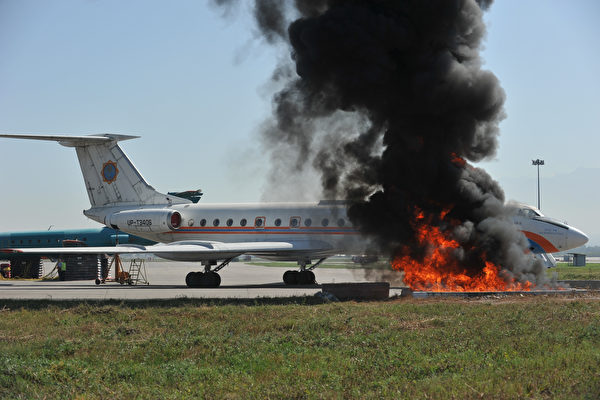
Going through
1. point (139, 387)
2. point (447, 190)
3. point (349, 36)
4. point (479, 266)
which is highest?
point (349, 36)

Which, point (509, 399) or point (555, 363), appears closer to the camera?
point (509, 399)

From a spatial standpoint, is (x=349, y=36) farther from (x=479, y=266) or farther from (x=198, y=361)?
(x=198, y=361)

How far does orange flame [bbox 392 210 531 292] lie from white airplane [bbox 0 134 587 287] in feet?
18.1

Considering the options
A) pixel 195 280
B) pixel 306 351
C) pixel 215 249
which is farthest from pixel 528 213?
pixel 306 351

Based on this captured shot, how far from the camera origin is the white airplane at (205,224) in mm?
27266

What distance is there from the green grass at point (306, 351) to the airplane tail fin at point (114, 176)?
1612 cm

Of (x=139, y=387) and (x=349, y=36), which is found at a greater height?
(x=349, y=36)

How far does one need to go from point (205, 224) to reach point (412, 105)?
552 inches

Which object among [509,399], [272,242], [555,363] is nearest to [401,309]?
[555,363]

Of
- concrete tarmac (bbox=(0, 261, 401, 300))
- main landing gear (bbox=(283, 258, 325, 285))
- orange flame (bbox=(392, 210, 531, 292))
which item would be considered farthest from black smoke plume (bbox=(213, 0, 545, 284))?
main landing gear (bbox=(283, 258, 325, 285))

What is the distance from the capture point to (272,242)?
28.9 metres

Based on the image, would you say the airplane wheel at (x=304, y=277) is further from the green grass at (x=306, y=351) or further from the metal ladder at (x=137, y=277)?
the green grass at (x=306, y=351)

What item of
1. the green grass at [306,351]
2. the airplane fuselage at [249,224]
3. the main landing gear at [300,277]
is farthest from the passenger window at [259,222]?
the green grass at [306,351]

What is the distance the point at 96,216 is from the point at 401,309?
21.7 m
